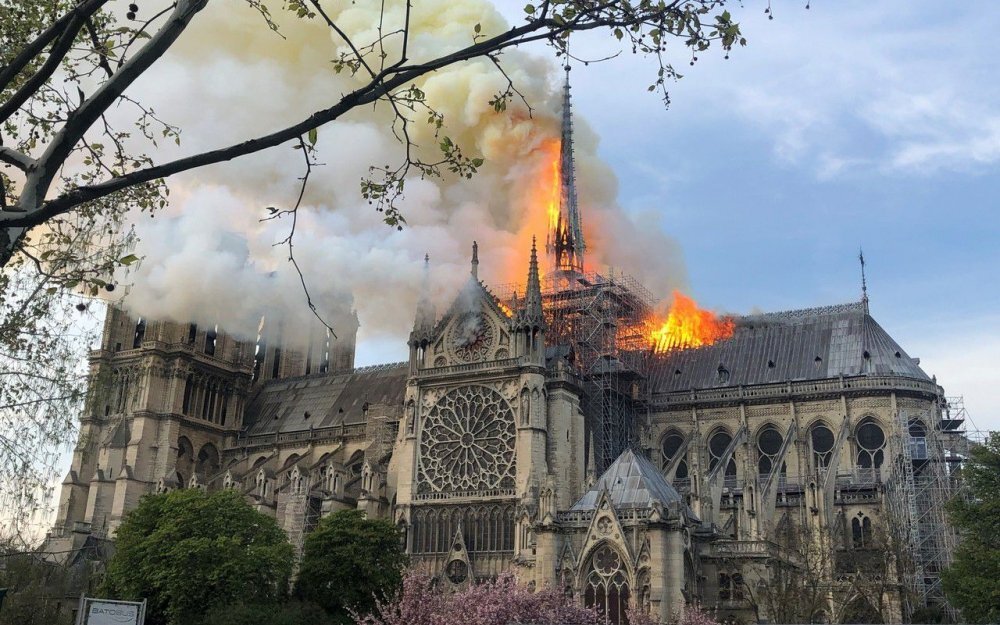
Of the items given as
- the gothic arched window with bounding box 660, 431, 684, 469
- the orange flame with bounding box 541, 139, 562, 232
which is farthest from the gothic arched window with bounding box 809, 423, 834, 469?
the orange flame with bounding box 541, 139, 562, 232

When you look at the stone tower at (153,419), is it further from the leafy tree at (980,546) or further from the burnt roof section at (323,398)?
the leafy tree at (980,546)

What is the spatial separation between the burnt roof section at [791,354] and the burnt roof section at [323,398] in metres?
19.1

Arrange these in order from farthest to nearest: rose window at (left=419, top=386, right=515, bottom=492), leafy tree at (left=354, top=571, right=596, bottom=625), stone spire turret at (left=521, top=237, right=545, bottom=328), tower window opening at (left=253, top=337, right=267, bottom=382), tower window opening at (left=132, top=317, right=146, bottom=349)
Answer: tower window opening at (left=253, top=337, right=267, bottom=382), tower window opening at (left=132, top=317, right=146, bottom=349), stone spire turret at (left=521, top=237, right=545, bottom=328), rose window at (left=419, top=386, right=515, bottom=492), leafy tree at (left=354, top=571, right=596, bottom=625)

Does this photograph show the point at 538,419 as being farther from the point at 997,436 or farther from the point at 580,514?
the point at 997,436

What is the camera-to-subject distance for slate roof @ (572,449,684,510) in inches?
1850

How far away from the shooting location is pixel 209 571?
157 feet

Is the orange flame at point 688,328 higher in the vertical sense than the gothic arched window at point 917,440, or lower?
higher

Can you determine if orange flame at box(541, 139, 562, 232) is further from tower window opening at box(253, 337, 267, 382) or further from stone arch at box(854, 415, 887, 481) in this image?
tower window opening at box(253, 337, 267, 382)

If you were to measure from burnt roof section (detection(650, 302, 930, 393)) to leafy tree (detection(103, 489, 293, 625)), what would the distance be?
90.9ft

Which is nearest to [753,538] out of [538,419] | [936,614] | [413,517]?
[936,614]

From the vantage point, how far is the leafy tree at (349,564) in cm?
5012

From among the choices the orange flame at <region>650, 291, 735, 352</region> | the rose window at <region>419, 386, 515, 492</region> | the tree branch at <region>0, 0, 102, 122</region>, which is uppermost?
the orange flame at <region>650, 291, 735, 352</region>

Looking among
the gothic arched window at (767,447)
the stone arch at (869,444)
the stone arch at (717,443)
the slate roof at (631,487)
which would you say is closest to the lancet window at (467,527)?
the slate roof at (631,487)

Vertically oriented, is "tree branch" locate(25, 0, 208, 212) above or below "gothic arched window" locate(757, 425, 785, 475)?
below
